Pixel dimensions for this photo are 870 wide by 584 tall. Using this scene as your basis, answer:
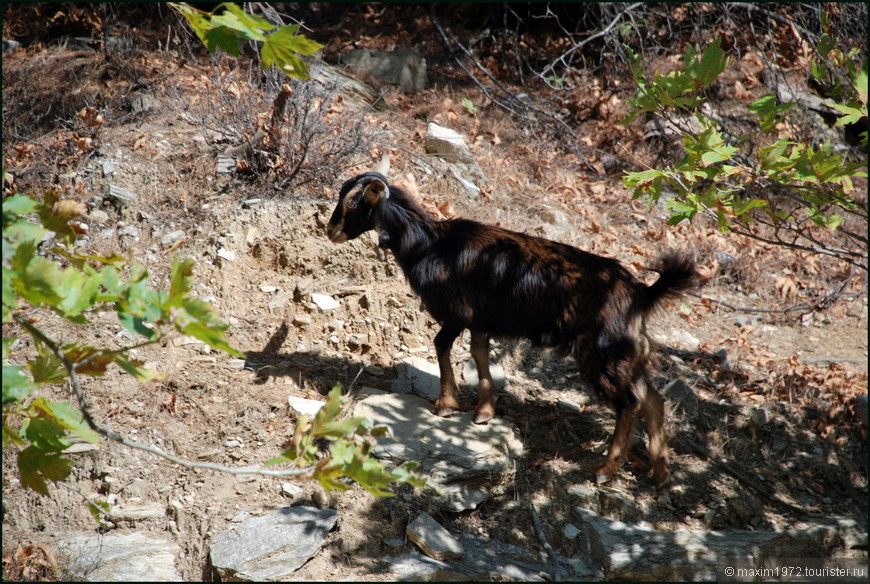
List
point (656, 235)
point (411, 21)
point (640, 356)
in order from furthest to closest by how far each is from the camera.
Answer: point (411, 21) < point (656, 235) < point (640, 356)

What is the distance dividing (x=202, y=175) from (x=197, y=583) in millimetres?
4584

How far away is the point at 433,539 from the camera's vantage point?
4715 millimetres

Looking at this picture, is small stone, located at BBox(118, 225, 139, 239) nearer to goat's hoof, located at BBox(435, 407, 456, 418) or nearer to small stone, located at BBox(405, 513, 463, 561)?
goat's hoof, located at BBox(435, 407, 456, 418)

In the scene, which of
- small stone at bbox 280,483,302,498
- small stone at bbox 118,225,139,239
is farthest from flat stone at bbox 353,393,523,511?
small stone at bbox 118,225,139,239

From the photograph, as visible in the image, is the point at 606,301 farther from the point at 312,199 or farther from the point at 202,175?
the point at 202,175

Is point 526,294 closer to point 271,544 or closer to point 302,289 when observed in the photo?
point 302,289

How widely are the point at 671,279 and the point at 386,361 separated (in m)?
2.63

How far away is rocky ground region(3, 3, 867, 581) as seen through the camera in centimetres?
491

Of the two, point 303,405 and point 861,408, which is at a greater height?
point 861,408

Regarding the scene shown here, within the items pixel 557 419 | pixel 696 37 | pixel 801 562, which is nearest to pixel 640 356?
pixel 557 419

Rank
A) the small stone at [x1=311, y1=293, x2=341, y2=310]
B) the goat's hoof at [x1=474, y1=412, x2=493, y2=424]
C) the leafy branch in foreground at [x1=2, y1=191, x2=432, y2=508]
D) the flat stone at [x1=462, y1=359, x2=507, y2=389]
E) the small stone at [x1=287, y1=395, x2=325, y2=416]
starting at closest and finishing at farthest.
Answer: the leafy branch in foreground at [x1=2, y1=191, x2=432, y2=508] < the small stone at [x1=287, y1=395, x2=325, y2=416] < the goat's hoof at [x1=474, y1=412, x2=493, y2=424] < the flat stone at [x1=462, y1=359, x2=507, y2=389] < the small stone at [x1=311, y1=293, x2=341, y2=310]

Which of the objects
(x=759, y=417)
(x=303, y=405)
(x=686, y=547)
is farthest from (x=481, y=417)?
(x=759, y=417)

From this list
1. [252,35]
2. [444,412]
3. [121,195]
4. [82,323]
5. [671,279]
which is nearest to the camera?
[252,35]

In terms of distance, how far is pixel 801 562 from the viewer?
4879 mm
